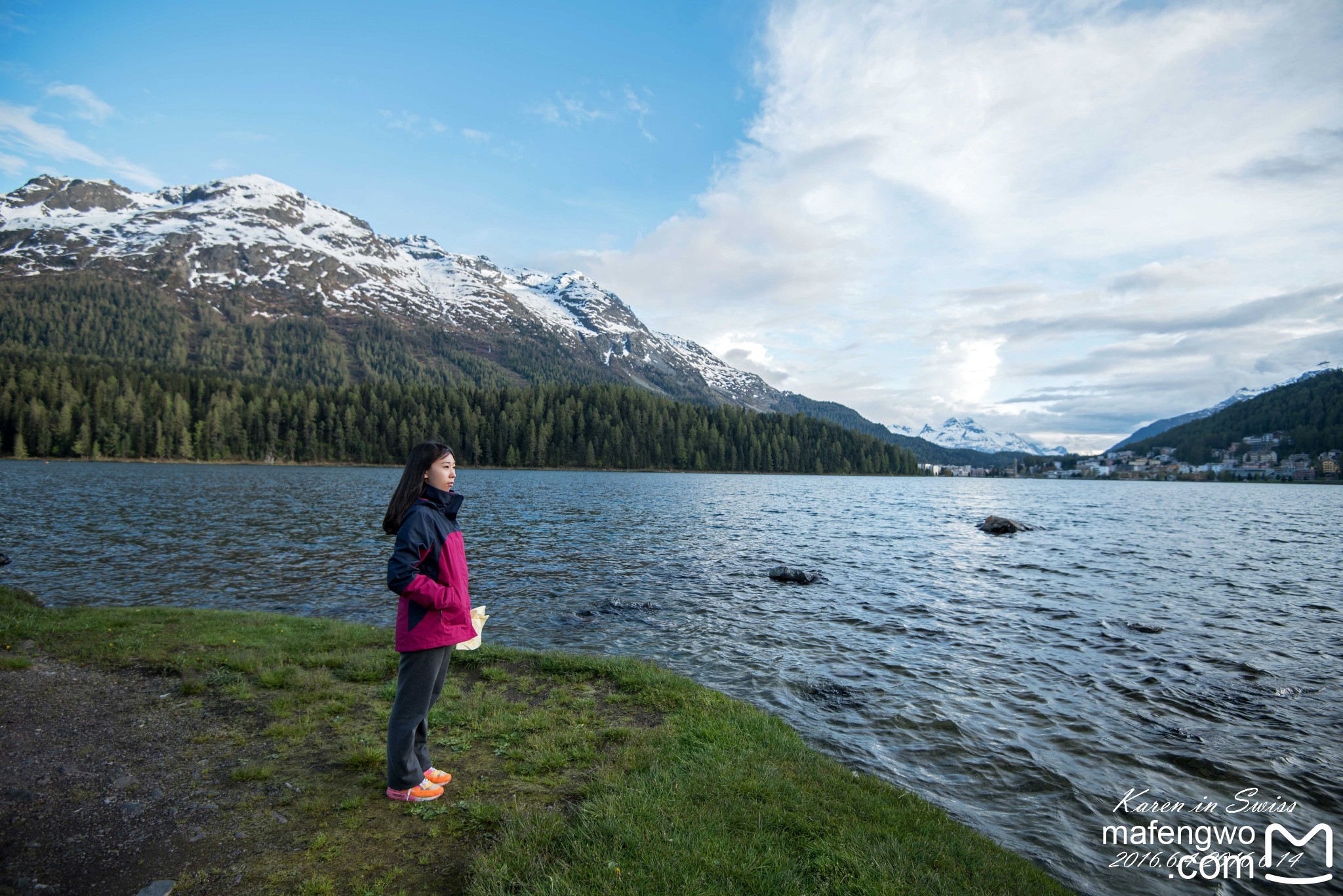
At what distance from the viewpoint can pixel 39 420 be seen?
11731cm

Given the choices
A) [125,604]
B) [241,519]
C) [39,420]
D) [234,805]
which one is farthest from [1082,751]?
[39,420]

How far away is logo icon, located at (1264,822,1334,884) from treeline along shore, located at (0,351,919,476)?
164101 mm

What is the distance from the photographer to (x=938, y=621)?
2170 cm

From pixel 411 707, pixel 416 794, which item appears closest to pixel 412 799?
pixel 416 794

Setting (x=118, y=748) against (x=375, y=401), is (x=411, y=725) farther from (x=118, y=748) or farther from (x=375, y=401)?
(x=375, y=401)

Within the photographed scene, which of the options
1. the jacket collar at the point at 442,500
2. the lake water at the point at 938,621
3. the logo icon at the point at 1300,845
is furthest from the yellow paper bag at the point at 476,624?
the logo icon at the point at 1300,845

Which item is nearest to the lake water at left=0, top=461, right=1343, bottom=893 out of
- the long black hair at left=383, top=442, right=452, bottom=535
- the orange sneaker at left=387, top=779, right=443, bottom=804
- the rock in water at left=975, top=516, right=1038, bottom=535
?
the rock in water at left=975, top=516, right=1038, bottom=535

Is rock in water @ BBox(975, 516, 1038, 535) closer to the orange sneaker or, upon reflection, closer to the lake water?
the lake water

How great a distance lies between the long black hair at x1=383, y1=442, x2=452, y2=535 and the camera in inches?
288

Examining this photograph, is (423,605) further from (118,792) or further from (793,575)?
(793,575)

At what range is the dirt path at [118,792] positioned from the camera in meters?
5.95

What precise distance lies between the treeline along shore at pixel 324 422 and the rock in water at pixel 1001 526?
13092 centimetres

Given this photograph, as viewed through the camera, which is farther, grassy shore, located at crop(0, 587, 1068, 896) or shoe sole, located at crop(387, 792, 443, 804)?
shoe sole, located at crop(387, 792, 443, 804)

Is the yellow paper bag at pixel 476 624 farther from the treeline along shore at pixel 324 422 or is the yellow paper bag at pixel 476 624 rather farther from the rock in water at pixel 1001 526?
the treeline along shore at pixel 324 422
